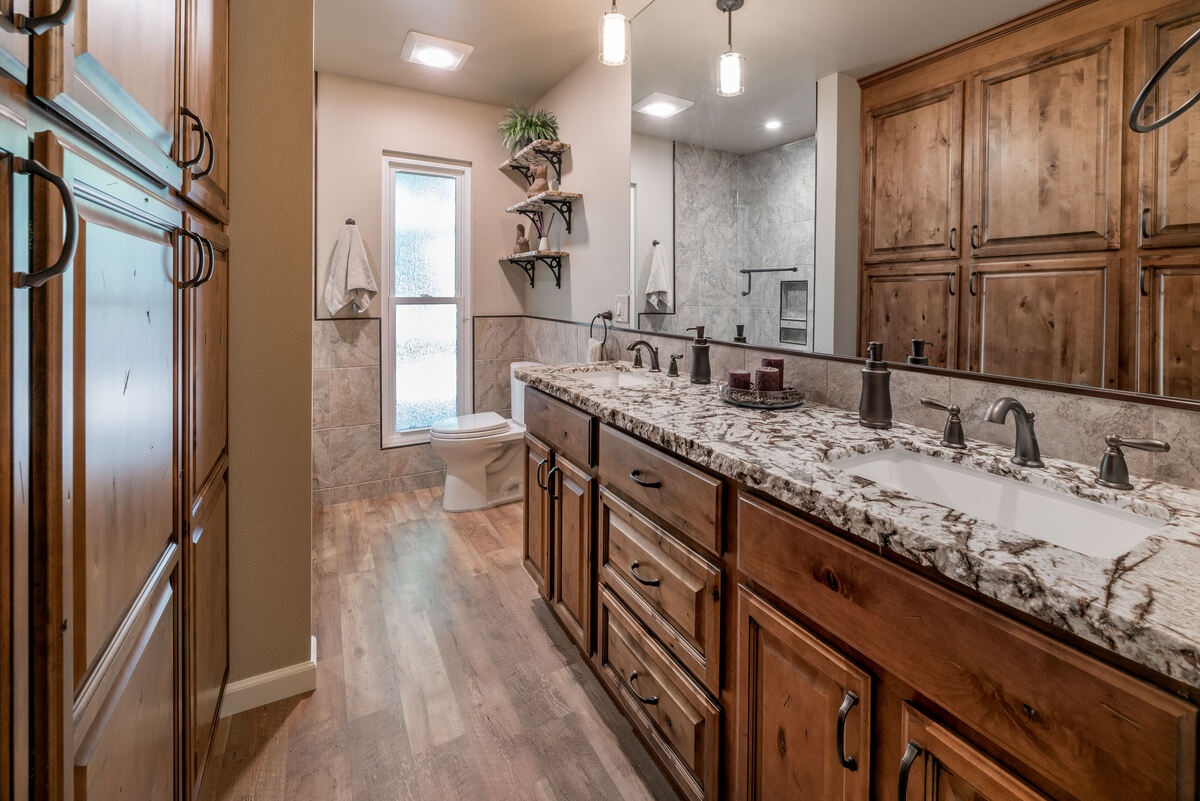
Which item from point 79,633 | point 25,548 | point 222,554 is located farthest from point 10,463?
point 222,554

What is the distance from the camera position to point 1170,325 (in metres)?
1.01

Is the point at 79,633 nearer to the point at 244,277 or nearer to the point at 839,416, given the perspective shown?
the point at 244,277

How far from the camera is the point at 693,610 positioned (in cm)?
129

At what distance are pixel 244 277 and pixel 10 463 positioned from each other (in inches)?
49.5

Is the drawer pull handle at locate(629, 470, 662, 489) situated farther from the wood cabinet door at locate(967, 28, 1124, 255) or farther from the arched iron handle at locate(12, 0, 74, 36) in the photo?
the arched iron handle at locate(12, 0, 74, 36)

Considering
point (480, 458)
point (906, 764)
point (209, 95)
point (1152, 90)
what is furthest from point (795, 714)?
point (480, 458)

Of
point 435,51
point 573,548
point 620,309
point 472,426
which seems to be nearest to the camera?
point 573,548

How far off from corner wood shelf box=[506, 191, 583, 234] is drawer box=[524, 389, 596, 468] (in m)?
1.47

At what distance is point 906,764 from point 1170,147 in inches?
42.4

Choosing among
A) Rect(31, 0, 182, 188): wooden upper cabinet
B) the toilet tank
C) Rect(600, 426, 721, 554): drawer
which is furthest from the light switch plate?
Rect(31, 0, 182, 188): wooden upper cabinet

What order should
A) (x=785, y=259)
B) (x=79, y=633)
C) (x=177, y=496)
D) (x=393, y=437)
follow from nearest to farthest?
(x=79, y=633), (x=177, y=496), (x=785, y=259), (x=393, y=437)

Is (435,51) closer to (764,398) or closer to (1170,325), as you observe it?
(764,398)

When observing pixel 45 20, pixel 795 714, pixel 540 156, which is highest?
pixel 540 156

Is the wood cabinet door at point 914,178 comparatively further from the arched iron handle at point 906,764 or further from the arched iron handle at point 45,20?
the arched iron handle at point 45,20
